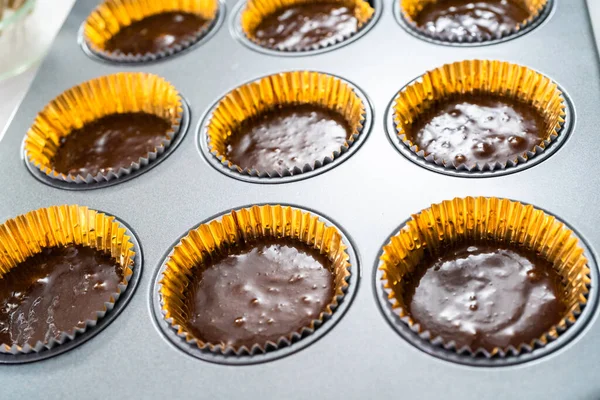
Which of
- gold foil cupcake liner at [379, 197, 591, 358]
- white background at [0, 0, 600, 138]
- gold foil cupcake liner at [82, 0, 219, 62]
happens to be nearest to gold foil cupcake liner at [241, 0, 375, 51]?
gold foil cupcake liner at [82, 0, 219, 62]

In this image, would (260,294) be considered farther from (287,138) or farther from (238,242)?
(287,138)

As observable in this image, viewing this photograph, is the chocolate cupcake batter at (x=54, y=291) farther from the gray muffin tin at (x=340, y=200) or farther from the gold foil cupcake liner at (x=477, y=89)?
the gold foil cupcake liner at (x=477, y=89)

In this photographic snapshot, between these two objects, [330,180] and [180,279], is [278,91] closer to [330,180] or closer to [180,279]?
[330,180]

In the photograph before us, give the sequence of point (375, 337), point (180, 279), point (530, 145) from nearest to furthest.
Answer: point (375, 337), point (180, 279), point (530, 145)

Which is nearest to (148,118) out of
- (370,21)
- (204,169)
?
(204,169)

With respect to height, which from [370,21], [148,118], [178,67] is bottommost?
[148,118]

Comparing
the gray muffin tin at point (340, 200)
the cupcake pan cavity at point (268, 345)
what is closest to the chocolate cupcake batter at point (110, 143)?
the gray muffin tin at point (340, 200)
